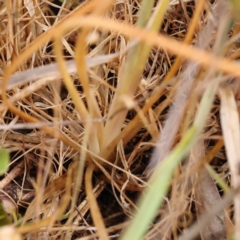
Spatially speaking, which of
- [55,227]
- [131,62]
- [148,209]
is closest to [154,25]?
[131,62]

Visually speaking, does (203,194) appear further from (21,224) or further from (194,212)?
(21,224)

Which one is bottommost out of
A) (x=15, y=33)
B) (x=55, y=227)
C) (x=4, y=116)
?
(x=55, y=227)

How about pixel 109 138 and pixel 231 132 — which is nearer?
pixel 231 132

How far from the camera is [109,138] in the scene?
669 millimetres

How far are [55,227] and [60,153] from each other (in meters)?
0.12

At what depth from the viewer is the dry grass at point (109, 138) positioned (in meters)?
0.59

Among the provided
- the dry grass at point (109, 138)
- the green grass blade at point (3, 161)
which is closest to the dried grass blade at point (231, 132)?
the dry grass at point (109, 138)

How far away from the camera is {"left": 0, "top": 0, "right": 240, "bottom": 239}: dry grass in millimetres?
586

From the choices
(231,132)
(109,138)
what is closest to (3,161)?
(109,138)

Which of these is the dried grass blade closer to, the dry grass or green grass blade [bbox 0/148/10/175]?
the dry grass

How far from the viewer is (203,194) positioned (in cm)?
67

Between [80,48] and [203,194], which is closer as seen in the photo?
[80,48]

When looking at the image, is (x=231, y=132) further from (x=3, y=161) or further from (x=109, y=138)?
(x=3, y=161)

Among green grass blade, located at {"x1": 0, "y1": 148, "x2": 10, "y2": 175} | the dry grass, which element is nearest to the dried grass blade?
the dry grass
